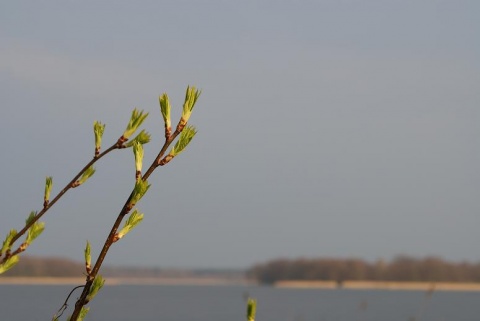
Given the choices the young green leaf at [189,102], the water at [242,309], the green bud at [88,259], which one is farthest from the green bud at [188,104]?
the water at [242,309]

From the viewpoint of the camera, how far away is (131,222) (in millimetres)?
1370

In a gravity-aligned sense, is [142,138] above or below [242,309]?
below

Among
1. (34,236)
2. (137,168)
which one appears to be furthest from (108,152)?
(34,236)

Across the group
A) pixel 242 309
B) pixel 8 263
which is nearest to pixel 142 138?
pixel 8 263

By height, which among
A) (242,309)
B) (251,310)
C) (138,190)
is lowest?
(251,310)

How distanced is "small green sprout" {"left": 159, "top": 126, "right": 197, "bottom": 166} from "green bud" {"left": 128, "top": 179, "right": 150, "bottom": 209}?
51mm

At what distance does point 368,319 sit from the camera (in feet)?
112

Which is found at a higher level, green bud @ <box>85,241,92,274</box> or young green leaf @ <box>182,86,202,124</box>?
young green leaf @ <box>182,86,202,124</box>

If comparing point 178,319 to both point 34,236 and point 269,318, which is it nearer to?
point 269,318

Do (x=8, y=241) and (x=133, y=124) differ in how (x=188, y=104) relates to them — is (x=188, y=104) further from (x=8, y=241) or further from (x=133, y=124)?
(x=8, y=241)

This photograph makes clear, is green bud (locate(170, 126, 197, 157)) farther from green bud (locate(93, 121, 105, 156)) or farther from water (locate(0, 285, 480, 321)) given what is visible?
water (locate(0, 285, 480, 321))

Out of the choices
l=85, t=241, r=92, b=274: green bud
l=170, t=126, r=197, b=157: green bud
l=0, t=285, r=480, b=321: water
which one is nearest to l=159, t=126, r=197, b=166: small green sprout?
l=170, t=126, r=197, b=157: green bud

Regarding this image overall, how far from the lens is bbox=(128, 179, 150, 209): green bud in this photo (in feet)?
4.25

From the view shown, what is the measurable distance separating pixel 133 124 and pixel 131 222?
0.17m
